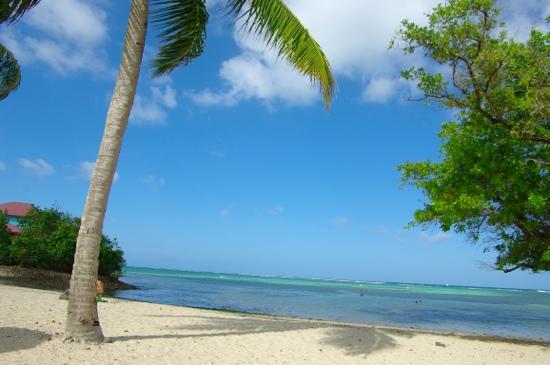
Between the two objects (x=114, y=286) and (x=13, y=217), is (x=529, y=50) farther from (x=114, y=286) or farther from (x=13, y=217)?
(x=13, y=217)

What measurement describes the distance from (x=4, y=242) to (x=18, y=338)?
1246 inches

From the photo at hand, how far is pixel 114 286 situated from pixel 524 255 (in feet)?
101

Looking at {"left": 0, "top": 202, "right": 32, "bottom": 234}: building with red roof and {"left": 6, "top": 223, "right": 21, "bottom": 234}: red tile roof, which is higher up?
{"left": 0, "top": 202, "right": 32, "bottom": 234}: building with red roof

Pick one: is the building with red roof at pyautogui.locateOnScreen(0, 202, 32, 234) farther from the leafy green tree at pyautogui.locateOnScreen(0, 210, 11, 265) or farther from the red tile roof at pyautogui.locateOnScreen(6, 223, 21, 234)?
the leafy green tree at pyautogui.locateOnScreen(0, 210, 11, 265)

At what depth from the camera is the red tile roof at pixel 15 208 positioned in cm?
3891

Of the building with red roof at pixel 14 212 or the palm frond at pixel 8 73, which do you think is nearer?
the palm frond at pixel 8 73

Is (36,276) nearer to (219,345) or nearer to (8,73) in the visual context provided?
(8,73)

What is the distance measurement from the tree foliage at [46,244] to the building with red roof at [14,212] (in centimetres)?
164

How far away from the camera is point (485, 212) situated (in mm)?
12312

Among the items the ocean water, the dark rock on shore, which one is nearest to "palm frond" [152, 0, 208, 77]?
the ocean water

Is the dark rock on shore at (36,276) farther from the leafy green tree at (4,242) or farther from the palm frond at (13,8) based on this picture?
the palm frond at (13,8)

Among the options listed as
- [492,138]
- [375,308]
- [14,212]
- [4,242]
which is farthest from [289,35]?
[14,212]

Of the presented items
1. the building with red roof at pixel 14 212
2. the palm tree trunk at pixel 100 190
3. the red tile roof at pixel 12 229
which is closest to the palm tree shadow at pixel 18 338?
the palm tree trunk at pixel 100 190

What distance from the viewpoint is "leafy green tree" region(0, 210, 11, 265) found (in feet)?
111
